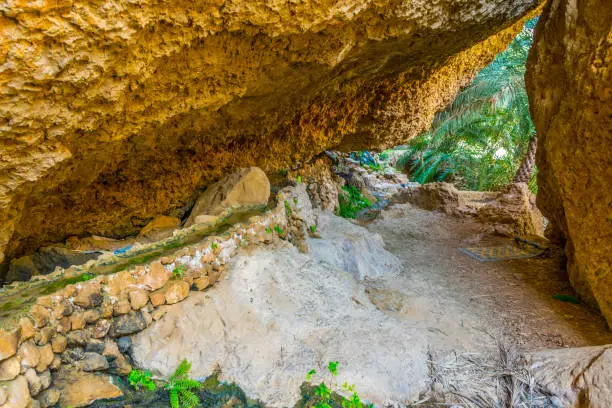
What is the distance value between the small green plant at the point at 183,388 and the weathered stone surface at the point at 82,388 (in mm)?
317

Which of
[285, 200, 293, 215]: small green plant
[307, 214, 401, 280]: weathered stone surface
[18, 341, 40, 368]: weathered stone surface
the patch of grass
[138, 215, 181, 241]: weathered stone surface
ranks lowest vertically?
[138, 215, 181, 241]: weathered stone surface

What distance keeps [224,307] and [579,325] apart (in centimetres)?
376

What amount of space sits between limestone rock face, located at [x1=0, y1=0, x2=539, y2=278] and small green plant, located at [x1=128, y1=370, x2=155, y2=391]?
1794mm

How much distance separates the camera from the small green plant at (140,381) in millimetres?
2281

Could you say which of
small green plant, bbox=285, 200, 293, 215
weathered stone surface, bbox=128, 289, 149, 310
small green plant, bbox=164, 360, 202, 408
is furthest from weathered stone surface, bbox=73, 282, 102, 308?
small green plant, bbox=285, 200, 293, 215

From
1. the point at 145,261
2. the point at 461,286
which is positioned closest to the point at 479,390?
the point at 461,286

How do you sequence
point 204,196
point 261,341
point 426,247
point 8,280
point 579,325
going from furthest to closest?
point 426,247
point 204,196
point 8,280
point 579,325
point 261,341

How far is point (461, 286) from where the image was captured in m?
4.87

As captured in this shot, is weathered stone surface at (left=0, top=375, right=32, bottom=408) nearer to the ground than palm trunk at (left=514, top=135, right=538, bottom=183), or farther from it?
nearer to the ground

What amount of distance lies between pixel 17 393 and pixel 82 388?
35 cm

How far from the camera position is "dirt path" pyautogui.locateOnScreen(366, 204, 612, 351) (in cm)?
354

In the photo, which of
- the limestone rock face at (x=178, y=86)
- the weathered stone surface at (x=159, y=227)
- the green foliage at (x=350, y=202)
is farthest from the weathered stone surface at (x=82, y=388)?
the green foliage at (x=350, y=202)

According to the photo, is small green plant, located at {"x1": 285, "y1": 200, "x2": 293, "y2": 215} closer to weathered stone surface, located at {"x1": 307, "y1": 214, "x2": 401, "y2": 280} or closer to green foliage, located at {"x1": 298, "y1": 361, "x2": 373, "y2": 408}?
weathered stone surface, located at {"x1": 307, "y1": 214, "x2": 401, "y2": 280}

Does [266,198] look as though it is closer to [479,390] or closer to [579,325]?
[479,390]
